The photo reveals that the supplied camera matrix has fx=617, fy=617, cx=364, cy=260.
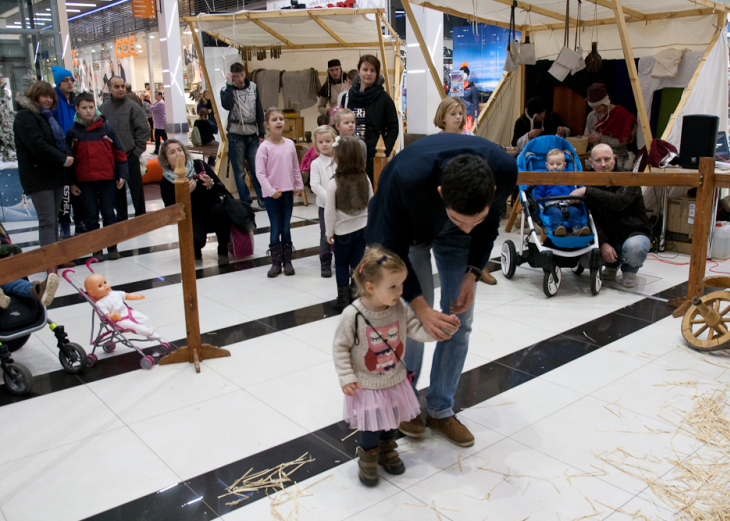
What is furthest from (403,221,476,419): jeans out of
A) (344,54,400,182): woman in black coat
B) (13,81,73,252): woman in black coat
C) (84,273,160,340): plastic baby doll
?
(13,81,73,252): woman in black coat

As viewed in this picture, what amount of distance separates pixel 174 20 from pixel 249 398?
17918mm

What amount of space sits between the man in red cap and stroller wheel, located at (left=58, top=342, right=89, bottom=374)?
6168 mm

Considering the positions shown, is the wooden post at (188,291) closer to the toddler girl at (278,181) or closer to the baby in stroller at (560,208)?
the toddler girl at (278,181)

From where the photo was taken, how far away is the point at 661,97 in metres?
7.66

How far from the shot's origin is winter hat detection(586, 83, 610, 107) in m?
7.46

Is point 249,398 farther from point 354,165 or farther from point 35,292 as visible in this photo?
point 354,165

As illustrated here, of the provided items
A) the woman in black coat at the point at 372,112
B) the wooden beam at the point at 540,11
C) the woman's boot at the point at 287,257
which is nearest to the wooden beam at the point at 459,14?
the wooden beam at the point at 540,11

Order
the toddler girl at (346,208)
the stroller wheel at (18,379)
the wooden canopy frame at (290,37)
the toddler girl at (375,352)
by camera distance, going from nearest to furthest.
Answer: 1. the toddler girl at (375,352)
2. the stroller wheel at (18,379)
3. the toddler girl at (346,208)
4. the wooden canopy frame at (290,37)

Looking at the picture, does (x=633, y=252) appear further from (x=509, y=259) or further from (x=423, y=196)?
(x=423, y=196)

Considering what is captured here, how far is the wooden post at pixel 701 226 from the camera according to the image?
4227mm

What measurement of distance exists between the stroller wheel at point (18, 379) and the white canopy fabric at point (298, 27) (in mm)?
6245

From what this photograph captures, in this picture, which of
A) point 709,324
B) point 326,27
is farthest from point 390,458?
point 326,27

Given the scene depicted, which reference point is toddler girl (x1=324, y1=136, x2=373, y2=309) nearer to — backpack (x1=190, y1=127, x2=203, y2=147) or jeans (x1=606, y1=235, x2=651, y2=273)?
jeans (x1=606, y1=235, x2=651, y2=273)

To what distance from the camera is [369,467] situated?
2488mm
